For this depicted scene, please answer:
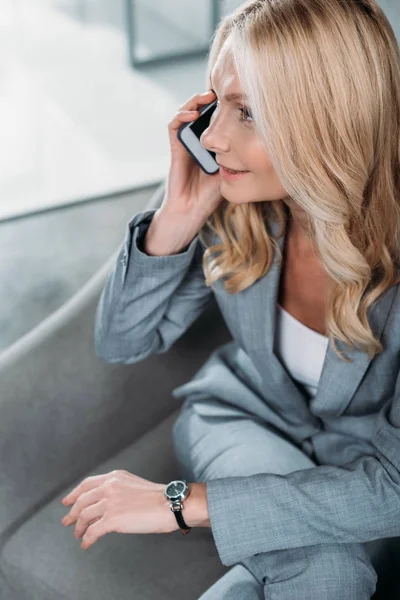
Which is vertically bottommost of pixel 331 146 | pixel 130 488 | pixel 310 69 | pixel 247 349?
pixel 130 488

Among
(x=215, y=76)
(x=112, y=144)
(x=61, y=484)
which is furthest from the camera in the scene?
(x=112, y=144)

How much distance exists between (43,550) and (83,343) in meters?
0.42

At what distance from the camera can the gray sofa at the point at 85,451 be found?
57.4 inches

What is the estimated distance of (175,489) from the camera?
1330 millimetres

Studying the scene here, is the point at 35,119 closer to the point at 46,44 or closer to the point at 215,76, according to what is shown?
the point at 46,44

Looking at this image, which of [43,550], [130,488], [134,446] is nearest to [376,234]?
[130,488]

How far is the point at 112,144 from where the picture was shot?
3.71 m

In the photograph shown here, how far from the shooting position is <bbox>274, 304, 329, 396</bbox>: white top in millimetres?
1473

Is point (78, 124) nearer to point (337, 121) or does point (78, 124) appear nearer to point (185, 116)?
point (185, 116)

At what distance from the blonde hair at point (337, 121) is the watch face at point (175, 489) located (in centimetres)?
32

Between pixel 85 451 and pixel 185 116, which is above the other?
pixel 185 116

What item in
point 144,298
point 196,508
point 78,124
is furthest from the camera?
point 78,124

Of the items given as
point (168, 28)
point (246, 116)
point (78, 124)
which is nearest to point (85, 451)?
point (246, 116)

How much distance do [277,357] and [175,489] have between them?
0.31m
